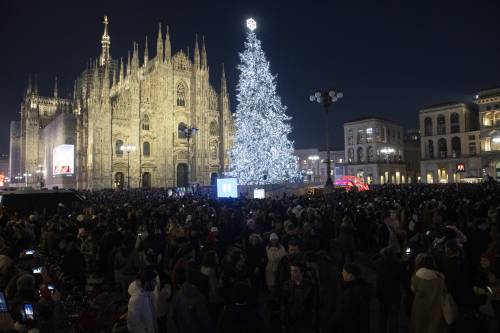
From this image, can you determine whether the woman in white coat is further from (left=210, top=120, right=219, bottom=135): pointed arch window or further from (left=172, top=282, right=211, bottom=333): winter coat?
(left=210, top=120, right=219, bottom=135): pointed arch window

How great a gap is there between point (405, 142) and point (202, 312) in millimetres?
83989

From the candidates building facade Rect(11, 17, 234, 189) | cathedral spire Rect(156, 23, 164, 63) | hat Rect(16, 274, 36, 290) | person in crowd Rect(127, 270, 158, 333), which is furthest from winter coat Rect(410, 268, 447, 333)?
cathedral spire Rect(156, 23, 164, 63)

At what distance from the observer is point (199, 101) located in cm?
5547

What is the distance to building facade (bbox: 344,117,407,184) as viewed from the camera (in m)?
69.6

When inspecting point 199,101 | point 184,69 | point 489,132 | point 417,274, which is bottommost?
point 417,274

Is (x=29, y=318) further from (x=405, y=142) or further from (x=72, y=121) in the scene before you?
(x=405, y=142)

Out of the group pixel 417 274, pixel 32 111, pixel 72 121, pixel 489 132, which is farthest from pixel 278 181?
pixel 32 111

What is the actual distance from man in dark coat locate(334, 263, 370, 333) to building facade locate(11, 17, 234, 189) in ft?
146

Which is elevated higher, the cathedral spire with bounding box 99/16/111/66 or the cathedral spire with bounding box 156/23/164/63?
the cathedral spire with bounding box 99/16/111/66

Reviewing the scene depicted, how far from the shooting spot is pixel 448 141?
63.5 m

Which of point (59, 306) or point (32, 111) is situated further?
point (32, 111)

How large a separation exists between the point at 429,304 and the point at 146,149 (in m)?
50.8

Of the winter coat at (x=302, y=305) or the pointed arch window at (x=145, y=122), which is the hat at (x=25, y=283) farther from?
the pointed arch window at (x=145, y=122)

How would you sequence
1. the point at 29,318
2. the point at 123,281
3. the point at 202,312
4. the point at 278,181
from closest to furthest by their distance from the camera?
the point at 29,318 < the point at 202,312 < the point at 123,281 < the point at 278,181
